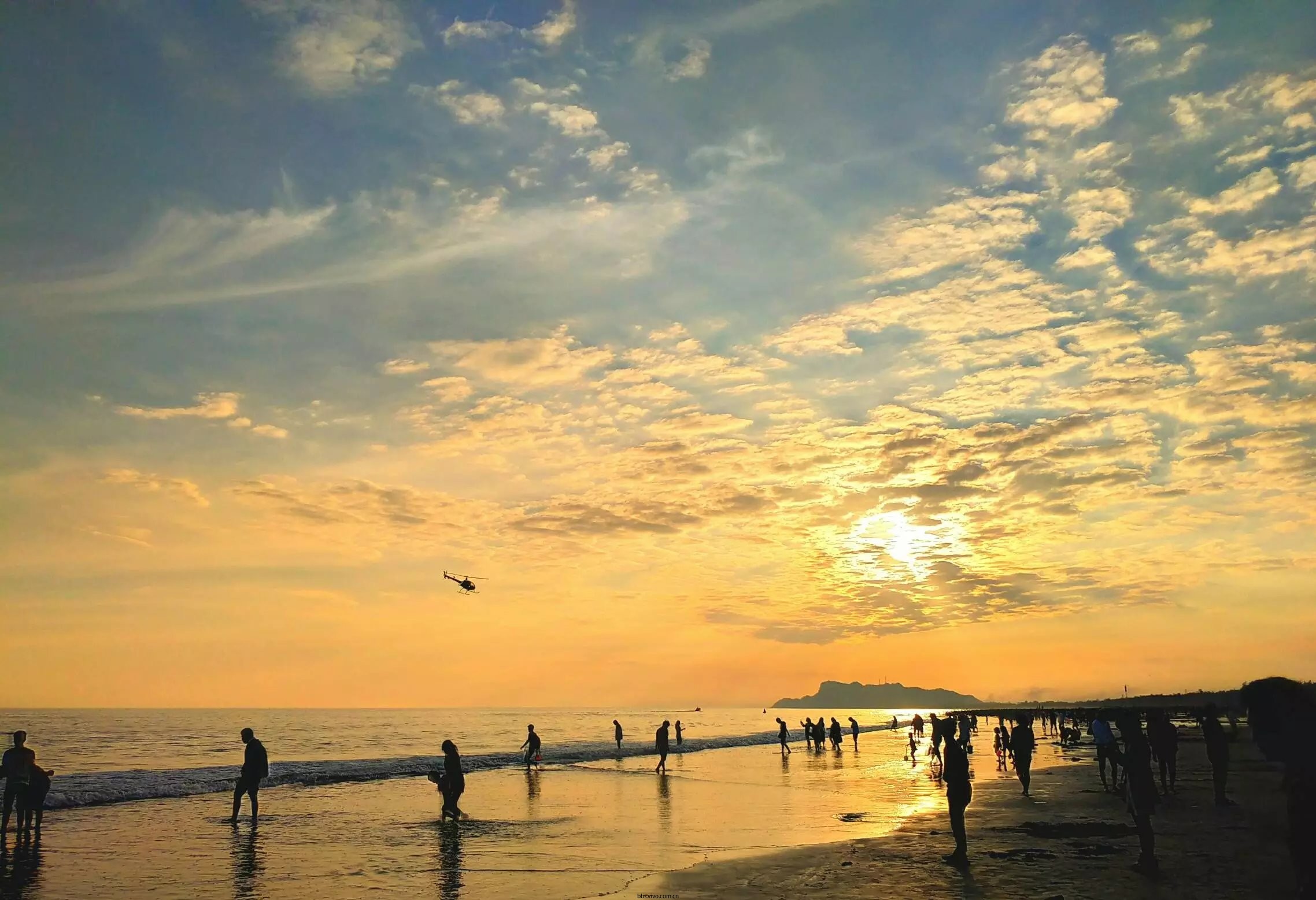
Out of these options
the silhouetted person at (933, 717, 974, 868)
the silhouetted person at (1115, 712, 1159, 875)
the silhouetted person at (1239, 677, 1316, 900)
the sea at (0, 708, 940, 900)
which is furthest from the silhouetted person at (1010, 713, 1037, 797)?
the silhouetted person at (1239, 677, 1316, 900)

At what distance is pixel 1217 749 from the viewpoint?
2177cm

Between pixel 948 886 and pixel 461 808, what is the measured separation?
59.0 ft

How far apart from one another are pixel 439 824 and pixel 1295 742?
21.0 metres

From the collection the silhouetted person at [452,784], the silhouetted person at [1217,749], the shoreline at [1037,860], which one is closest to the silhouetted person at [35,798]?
the silhouetted person at [452,784]

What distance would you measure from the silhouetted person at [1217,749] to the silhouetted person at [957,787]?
1069 cm

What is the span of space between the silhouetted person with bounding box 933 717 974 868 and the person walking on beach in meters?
10.7

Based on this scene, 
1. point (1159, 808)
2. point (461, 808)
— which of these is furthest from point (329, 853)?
point (1159, 808)

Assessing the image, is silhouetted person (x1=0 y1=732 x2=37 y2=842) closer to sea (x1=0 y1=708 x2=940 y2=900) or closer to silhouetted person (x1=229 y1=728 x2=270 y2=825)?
sea (x1=0 y1=708 x2=940 y2=900)

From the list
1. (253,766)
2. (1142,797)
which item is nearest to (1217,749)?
(1142,797)

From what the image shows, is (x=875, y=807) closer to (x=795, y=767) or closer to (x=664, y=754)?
(x=664, y=754)

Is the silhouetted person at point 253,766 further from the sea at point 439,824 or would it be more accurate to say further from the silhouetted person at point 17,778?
the silhouetted person at point 17,778

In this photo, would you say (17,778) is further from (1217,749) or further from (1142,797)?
(1217,749)

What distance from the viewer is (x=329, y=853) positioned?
18047 mm

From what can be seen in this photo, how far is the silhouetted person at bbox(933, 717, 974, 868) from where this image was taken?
48.2ft
